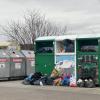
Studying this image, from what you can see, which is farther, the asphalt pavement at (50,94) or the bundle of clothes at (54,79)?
the bundle of clothes at (54,79)

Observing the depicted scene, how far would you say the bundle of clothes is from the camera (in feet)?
64.3

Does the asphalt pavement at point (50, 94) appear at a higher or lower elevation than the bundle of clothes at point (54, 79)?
lower

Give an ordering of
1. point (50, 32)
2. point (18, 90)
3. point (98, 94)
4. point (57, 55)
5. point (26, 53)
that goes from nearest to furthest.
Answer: point (98, 94) < point (18, 90) < point (57, 55) < point (26, 53) < point (50, 32)

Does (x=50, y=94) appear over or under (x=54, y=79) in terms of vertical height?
under

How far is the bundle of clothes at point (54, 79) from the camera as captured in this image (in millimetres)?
19609

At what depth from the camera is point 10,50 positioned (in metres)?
24.7

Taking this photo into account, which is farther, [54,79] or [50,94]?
[54,79]

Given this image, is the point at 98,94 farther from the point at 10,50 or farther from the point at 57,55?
the point at 10,50

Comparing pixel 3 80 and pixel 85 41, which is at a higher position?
pixel 85 41

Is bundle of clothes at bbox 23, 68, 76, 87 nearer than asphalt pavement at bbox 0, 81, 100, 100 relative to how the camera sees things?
No

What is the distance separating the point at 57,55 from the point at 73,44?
0.99 m

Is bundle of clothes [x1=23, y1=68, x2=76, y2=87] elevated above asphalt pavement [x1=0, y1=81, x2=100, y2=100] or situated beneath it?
elevated above

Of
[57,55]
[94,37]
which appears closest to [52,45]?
[57,55]

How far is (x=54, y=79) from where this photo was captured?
20031 mm
